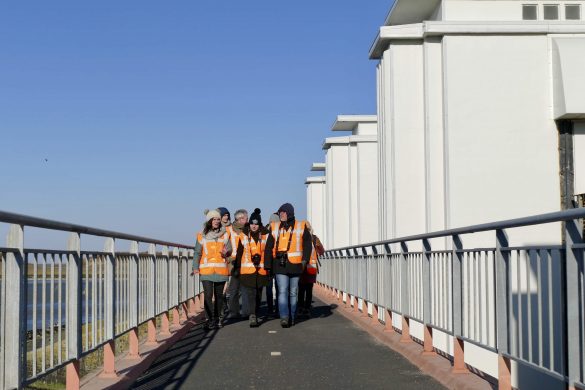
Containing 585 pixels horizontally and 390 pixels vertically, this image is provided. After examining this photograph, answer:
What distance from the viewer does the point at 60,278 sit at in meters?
5.96

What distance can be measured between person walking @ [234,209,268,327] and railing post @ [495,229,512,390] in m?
8.13

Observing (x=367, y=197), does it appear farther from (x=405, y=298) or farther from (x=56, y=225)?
(x=56, y=225)

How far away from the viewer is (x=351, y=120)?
1524 inches

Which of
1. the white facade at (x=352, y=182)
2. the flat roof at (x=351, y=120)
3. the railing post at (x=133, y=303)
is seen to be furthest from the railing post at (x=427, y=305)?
the flat roof at (x=351, y=120)

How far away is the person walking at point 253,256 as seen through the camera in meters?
14.1

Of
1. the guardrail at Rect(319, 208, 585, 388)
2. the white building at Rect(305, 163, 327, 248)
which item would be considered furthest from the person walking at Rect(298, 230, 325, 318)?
the white building at Rect(305, 163, 327, 248)

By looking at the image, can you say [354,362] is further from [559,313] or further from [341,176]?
[341,176]

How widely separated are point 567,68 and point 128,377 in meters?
16.3

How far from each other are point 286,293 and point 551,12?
1347 cm

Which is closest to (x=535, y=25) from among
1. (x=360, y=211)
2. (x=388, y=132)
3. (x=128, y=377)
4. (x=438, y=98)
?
(x=438, y=98)

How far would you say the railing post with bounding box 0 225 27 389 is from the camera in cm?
475

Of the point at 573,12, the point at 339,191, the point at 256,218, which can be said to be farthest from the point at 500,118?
the point at 339,191

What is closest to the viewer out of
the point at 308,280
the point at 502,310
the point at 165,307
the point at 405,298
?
the point at 502,310

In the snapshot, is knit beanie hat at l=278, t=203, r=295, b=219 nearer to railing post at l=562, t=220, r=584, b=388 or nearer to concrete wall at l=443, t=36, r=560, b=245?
concrete wall at l=443, t=36, r=560, b=245
